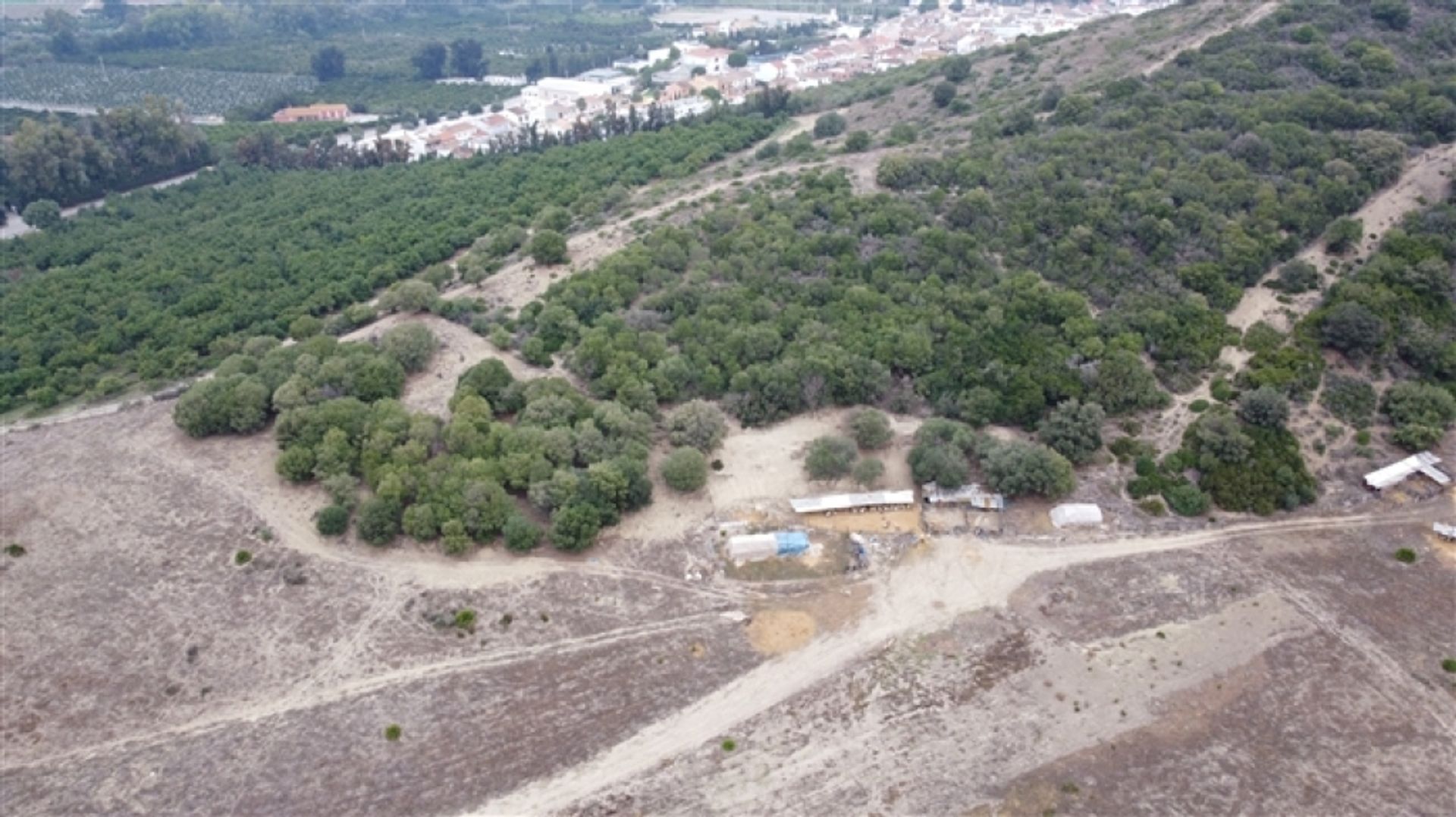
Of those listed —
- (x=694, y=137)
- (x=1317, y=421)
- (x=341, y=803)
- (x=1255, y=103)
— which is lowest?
(x=341, y=803)

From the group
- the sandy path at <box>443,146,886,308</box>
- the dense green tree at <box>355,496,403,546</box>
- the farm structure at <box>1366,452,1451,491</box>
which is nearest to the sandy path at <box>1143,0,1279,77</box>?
the sandy path at <box>443,146,886,308</box>

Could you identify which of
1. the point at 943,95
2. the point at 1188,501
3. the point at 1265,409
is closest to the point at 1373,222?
the point at 1265,409

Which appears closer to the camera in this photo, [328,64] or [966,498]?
[966,498]

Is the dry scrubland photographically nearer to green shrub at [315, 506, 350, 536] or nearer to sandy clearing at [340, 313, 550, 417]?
green shrub at [315, 506, 350, 536]

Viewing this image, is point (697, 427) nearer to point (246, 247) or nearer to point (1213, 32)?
point (246, 247)

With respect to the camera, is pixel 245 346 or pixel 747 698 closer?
pixel 747 698

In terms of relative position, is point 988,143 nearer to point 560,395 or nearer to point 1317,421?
point 1317,421

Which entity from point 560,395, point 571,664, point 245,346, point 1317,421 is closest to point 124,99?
point 245,346
